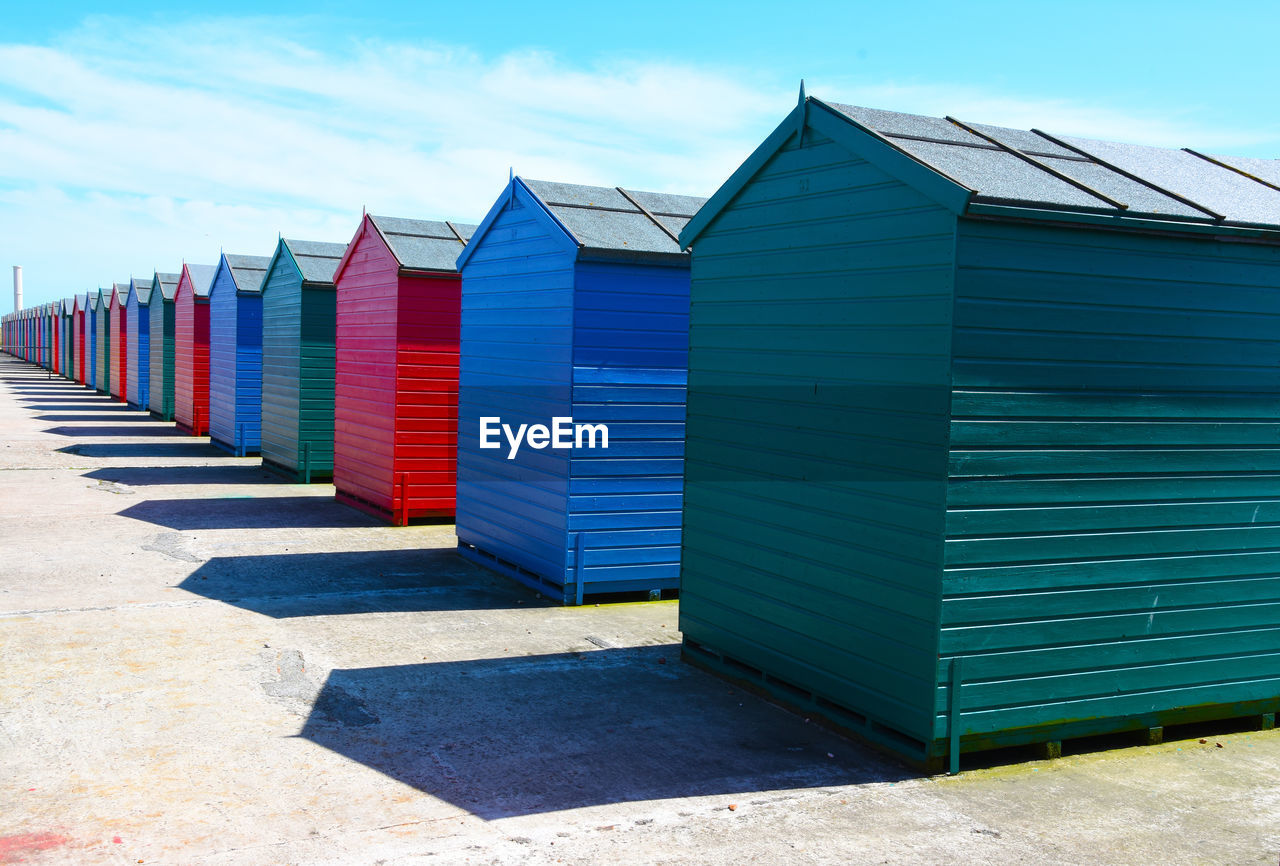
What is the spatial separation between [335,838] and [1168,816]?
4090 mm

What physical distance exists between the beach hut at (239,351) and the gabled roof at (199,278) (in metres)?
2.16

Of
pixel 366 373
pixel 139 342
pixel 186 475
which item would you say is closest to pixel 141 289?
pixel 139 342

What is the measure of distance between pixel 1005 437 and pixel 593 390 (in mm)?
4777

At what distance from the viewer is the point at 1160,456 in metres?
6.54

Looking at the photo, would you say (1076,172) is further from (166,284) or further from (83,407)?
(83,407)

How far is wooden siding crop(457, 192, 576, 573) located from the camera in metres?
10.3

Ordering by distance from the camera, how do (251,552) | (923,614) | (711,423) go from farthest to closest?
1. (251,552)
2. (711,423)
3. (923,614)

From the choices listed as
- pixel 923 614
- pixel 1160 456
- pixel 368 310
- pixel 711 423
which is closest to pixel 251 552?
pixel 368 310

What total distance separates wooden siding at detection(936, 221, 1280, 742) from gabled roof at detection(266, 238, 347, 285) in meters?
13.1

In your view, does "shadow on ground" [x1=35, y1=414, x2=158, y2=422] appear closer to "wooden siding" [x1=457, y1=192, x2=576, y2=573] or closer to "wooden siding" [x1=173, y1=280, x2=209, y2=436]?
"wooden siding" [x1=173, y1=280, x2=209, y2=436]

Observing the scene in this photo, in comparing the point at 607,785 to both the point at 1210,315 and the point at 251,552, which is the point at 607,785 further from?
the point at 251,552

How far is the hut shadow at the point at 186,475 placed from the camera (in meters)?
18.3

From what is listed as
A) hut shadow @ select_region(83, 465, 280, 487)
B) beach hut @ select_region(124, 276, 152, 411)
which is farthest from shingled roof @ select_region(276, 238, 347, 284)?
beach hut @ select_region(124, 276, 152, 411)

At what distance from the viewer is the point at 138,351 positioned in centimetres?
3438
